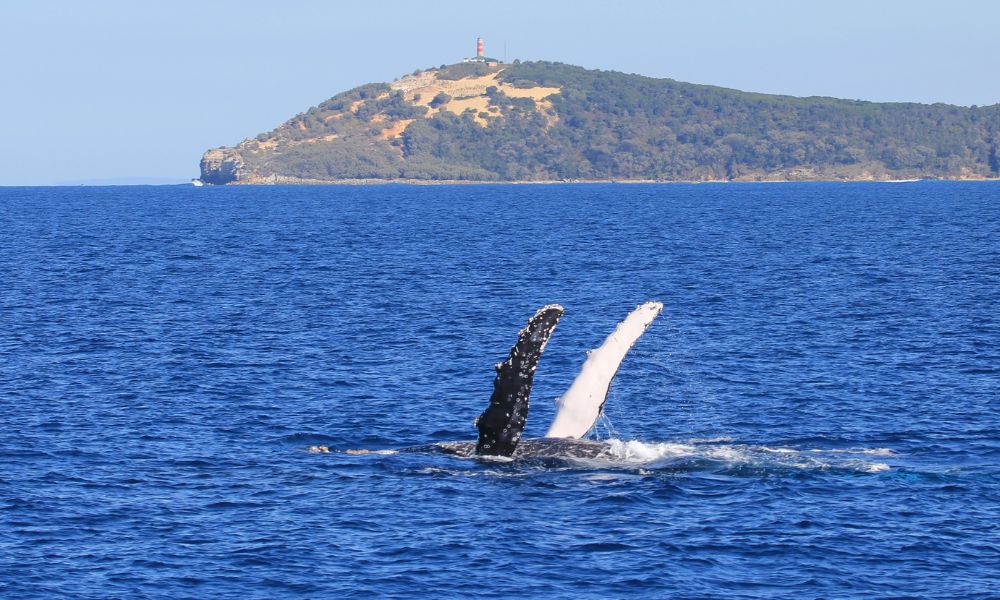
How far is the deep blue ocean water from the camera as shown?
24.3m

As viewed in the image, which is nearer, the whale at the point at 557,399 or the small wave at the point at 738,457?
the whale at the point at 557,399

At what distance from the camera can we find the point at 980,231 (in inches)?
4852

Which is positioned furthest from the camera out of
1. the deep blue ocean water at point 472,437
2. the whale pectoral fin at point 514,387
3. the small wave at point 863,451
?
the small wave at point 863,451

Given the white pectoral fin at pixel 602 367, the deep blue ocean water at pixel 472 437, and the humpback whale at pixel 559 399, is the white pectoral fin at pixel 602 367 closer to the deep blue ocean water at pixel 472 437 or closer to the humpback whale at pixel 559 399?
the humpback whale at pixel 559 399

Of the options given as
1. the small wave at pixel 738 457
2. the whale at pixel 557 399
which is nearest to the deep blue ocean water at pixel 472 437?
the small wave at pixel 738 457

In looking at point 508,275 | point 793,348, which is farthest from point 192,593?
point 508,275

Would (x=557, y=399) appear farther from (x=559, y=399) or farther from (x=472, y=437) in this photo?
(x=472, y=437)

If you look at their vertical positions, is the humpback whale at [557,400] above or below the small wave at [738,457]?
above

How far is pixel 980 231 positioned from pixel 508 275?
60.7m

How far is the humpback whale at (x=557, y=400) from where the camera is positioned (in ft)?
90.2

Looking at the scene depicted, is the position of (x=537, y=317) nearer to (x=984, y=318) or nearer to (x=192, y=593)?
(x=192, y=593)

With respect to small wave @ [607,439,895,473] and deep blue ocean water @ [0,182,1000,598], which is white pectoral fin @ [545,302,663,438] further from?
small wave @ [607,439,895,473]

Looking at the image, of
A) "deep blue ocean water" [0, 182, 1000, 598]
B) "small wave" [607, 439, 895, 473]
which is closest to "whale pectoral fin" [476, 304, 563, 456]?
"deep blue ocean water" [0, 182, 1000, 598]

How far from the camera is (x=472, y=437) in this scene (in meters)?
34.2
